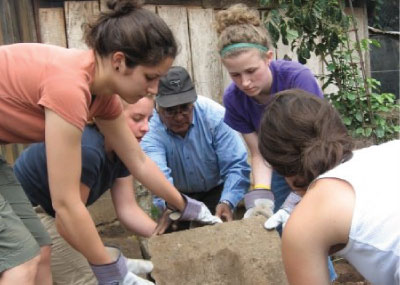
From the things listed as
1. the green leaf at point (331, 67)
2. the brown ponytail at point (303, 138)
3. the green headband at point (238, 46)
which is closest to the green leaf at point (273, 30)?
the green leaf at point (331, 67)

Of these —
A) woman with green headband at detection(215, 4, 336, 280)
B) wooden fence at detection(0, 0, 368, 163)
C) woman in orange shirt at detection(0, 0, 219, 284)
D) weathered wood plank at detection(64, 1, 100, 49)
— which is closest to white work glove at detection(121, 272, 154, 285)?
woman in orange shirt at detection(0, 0, 219, 284)

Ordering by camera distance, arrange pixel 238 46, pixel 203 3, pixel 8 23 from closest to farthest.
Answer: pixel 238 46
pixel 8 23
pixel 203 3

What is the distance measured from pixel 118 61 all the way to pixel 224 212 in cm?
139

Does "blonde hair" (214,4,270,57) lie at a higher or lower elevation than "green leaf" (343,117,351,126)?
higher

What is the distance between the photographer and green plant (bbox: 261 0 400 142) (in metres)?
3.64

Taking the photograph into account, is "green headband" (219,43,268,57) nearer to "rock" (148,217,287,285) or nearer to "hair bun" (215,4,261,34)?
"hair bun" (215,4,261,34)

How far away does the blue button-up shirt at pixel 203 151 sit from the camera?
2.91 m

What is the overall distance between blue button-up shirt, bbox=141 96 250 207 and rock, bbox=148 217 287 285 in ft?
1.83

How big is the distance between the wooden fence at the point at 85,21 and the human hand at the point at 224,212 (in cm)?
96

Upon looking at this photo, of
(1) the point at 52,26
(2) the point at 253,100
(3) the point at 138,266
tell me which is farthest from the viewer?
(1) the point at 52,26

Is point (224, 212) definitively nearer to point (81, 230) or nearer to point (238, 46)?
Answer: point (238, 46)

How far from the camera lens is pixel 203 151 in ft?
9.69

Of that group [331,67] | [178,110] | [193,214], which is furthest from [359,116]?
[193,214]

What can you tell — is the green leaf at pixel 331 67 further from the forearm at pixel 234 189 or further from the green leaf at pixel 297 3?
the forearm at pixel 234 189
